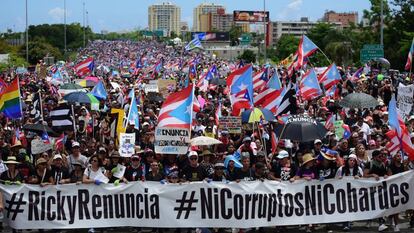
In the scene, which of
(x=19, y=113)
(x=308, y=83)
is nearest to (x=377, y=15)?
(x=308, y=83)

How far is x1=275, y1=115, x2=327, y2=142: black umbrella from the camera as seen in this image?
12.4 m

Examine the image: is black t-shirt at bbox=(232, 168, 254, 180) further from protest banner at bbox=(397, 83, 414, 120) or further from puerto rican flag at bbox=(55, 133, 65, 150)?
protest banner at bbox=(397, 83, 414, 120)

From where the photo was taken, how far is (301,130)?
1241 centimetres

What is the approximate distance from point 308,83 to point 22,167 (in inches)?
383

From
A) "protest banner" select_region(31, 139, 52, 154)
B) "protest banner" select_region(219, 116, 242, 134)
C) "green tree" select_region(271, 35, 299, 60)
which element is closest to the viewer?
"protest banner" select_region(31, 139, 52, 154)

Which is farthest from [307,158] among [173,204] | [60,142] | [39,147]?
[60,142]

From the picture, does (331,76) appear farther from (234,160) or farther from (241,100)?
→ (234,160)

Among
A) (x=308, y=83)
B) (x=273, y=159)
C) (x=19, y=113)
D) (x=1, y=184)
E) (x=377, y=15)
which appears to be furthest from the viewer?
(x=377, y=15)

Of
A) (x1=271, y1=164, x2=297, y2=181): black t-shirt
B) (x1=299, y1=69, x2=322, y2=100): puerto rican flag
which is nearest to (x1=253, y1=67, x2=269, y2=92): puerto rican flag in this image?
(x1=299, y1=69, x2=322, y2=100): puerto rican flag

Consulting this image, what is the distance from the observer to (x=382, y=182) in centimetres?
1114

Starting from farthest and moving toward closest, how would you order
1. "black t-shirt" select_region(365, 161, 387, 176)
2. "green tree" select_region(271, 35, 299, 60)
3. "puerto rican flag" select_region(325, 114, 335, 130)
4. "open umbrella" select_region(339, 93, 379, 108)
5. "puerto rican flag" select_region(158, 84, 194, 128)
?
"green tree" select_region(271, 35, 299, 60), "open umbrella" select_region(339, 93, 379, 108), "puerto rican flag" select_region(325, 114, 335, 130), "puerto rican flag" select_region(158, 84, 194, 128), "black t-shirt" select_region(365, 161, 387, 176)

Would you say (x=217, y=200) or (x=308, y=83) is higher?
(x=308, y=83)

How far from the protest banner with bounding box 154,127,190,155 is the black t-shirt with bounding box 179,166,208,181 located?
53cm

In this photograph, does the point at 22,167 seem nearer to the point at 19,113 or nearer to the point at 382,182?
the point at 19,113
